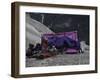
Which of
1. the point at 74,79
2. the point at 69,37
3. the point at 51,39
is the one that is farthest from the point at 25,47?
the point at 74,79

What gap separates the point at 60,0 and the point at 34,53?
50 cm

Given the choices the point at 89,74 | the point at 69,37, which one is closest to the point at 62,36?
the point at 69,37

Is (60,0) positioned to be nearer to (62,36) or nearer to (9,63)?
(62,36)

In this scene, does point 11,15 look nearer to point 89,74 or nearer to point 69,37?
point 69,37

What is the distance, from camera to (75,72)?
209 centimetres

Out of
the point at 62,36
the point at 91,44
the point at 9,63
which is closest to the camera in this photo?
the point at 9,63

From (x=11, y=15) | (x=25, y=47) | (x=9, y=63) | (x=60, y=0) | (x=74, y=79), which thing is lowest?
(x=74, y=79)

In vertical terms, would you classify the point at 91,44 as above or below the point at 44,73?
above

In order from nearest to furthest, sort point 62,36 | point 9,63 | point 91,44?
point 9,63
point 62,36
point 91,44

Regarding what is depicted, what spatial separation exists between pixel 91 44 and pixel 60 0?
1.57ft

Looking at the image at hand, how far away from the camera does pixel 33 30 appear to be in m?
1.95

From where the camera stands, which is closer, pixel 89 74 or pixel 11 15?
pixel 11 15

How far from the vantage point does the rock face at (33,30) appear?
1928mm

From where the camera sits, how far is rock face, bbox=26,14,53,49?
6.32ft
